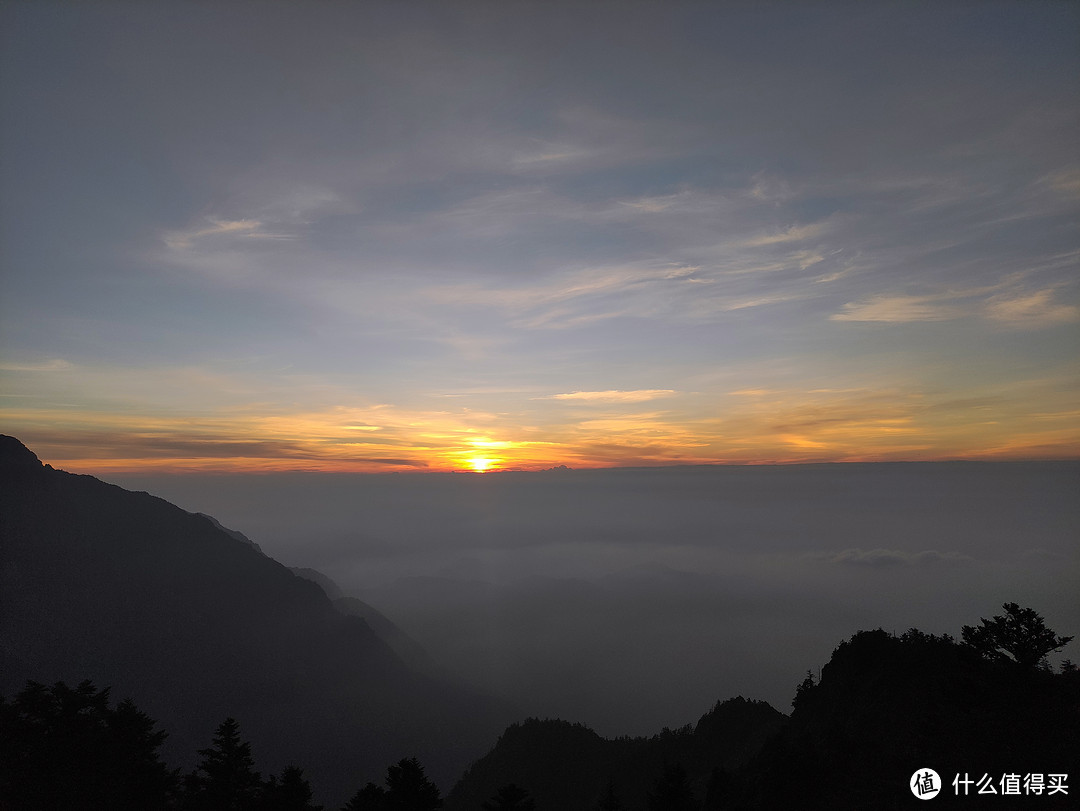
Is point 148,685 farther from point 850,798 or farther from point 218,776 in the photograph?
point 850,798

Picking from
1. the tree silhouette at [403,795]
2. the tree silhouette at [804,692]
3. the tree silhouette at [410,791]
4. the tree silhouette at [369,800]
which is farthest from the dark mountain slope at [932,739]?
the tree silhouette at [369,800]

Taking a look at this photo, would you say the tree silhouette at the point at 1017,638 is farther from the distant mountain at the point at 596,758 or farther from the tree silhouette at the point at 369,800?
the distant mountain at the point at 596,758

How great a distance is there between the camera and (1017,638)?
2981cm

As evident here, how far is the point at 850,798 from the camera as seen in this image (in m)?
26.3

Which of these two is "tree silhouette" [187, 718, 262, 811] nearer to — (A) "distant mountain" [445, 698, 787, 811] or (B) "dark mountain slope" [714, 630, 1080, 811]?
(B) "dark mountain slope" [714, 630, 1080, 811]

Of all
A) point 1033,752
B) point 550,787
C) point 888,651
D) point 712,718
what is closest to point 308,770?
point 550,787

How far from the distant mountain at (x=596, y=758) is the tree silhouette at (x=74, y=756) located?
72.3 meters

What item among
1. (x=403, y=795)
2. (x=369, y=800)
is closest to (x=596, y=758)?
(x=403, y=795)

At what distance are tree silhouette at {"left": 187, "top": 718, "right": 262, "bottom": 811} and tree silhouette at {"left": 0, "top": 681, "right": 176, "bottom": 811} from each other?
286 cm

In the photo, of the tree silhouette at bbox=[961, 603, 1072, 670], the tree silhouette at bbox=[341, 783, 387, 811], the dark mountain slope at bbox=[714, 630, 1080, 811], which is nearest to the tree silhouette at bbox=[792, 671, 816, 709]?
the dark mountain slope at bbox=[714, 630, 1080, 811]

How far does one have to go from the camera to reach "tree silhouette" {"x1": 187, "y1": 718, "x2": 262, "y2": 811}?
3497 centimetres

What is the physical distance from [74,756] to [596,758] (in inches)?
4454

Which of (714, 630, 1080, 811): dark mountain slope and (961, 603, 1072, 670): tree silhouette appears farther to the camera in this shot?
(961, 603, 1072, 670): tree silhouette

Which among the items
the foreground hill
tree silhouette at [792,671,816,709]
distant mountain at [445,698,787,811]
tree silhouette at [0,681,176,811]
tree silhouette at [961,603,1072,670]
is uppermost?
tree silhouette at [961,603,1072,670]
